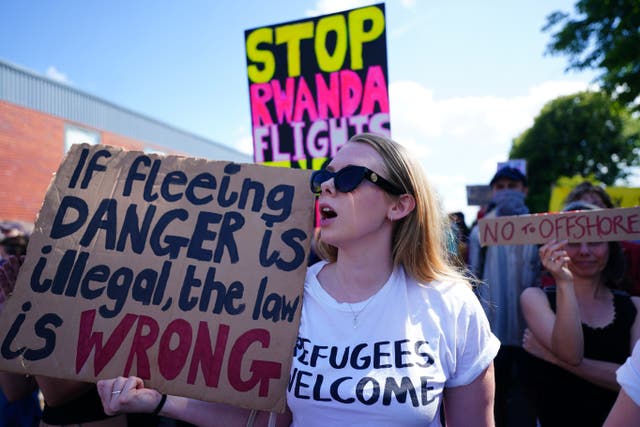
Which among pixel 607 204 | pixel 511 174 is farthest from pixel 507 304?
pixel 511 174

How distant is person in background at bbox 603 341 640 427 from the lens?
1.10 metres

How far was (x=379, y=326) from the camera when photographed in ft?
5.00

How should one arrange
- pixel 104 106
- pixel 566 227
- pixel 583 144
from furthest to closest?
pixel 583 144 → pixel 104 106 → pixel 566 227

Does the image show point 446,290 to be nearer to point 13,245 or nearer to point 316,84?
point 316,84

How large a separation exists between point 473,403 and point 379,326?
40 centimetres

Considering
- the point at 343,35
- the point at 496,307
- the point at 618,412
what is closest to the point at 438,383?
the point at 618,412

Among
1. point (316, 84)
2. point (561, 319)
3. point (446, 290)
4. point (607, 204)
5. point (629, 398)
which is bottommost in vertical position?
point (629, 398)

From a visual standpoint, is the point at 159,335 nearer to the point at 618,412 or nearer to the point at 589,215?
the point at 618,412

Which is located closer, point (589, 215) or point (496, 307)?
point (589, 215)

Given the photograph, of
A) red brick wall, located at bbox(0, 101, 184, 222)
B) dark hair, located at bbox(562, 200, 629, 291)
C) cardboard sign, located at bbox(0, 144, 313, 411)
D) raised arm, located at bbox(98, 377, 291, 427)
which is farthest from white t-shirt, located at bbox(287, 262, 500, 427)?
red brick wall, located at bbox(0, 101, 184, 222)

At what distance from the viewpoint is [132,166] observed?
187cm

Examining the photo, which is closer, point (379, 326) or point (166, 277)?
point (379, 326)

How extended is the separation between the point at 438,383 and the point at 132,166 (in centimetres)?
148

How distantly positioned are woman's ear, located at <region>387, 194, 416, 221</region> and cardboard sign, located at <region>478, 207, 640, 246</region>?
0.73 m
